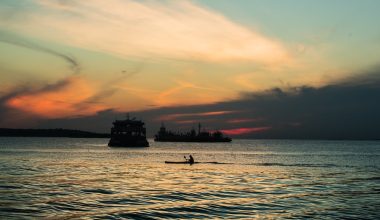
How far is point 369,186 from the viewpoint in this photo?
49469 millimetres

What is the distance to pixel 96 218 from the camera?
27.5 metres

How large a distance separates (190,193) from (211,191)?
261cm

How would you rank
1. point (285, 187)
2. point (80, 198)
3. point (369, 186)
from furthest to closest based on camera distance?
point (369, 186), point (285, 187), point (80, 198)

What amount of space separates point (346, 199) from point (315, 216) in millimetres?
9623

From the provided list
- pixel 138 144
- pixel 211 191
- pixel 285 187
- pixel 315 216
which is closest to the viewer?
pixel 315 216

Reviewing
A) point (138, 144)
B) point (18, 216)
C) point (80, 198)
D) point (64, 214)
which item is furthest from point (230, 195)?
point (138, 144)

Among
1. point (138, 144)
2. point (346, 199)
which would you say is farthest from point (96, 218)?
point (138, 144)

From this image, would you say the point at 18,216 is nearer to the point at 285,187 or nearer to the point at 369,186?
the point at 285,187

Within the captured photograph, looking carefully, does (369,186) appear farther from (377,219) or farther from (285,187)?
(377,219)

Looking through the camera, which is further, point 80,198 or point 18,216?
point 80,198

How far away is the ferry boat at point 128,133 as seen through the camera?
632ft

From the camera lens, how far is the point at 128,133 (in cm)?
19388

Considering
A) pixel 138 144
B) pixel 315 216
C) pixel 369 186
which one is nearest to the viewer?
pixel 315 216

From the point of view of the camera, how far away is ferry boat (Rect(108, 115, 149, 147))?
7589 inches
